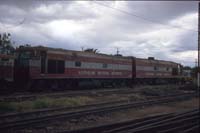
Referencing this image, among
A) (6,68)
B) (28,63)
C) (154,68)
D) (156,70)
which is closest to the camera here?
(6,68)

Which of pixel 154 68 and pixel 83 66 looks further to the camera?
pixel 154 68

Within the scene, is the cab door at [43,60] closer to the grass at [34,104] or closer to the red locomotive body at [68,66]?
the red locomotive body at [68,66]

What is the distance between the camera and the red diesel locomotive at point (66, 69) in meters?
21.3

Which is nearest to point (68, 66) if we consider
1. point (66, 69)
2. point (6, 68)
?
point (66, 69)

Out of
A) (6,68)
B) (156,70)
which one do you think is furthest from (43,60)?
(156,70)

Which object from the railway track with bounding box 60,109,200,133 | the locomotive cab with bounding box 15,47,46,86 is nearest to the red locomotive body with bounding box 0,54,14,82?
the locomotive cab with bounding box 15,47,46,86

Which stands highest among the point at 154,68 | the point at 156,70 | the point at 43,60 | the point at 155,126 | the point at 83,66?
the point at 43,60

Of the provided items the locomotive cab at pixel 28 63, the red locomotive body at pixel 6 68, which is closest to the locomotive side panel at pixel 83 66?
the locomotive cab at pixel 28 63

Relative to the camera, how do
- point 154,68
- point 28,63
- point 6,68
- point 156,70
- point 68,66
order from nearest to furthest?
point 6,68
point 28,63
point 68,66
point 154,68
point 156,70

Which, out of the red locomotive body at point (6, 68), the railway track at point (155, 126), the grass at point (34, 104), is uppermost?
the red locomotive body at point (6, 68)

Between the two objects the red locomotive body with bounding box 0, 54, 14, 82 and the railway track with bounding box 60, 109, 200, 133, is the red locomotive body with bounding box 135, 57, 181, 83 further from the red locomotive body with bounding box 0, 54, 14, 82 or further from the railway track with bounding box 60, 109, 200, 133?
the railway track with bounding box 60, 109, 200, 133

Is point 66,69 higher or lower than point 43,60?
lower

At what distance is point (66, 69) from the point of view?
23.8 meters

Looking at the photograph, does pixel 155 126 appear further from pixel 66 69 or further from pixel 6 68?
pixel 66 69
